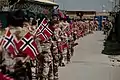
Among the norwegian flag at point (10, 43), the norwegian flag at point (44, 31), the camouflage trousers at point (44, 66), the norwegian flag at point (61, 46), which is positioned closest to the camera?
the norwegian flag at point (10, 43)

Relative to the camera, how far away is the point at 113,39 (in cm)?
3619

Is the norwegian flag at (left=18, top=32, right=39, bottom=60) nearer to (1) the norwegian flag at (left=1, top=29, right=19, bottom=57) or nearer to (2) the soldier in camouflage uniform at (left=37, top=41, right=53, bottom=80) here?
(1) the norwegian flag at (left=1, top=29, right=19, bottom=57)

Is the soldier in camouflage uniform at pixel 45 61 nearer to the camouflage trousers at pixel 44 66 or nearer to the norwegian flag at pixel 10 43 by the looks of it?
the camouflage trousers at pixel 44 66

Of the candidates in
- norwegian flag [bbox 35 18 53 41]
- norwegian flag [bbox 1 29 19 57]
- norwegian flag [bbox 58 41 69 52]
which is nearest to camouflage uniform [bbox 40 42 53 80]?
norwegian flag [bbox 35 18 53 41]

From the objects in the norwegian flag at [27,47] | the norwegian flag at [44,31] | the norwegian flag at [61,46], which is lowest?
the norwegian flag at [61,46]

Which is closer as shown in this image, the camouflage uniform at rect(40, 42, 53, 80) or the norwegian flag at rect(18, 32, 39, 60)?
the norwegian flag at rect(18, 32, 39, 60)

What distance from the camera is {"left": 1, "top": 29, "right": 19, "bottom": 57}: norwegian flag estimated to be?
6.55 m

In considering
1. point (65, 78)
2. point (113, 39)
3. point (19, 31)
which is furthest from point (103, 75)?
point (113, 39)

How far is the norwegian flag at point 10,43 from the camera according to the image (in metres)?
6.55

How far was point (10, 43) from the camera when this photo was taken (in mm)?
6711

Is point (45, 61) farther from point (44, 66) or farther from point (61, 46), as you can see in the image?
point (61, 46)

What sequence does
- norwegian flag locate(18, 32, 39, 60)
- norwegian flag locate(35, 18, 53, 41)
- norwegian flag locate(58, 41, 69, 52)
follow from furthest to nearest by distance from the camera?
norwegian flag locate(58, 41, 69, 52) < norwegian flag locate(35, 18, 53, 41) < norwegian flag locate(18, 32, 39, 60)

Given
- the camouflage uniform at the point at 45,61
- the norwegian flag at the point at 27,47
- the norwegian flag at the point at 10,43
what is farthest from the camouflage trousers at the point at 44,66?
the norwegian flag at the point at 10,43

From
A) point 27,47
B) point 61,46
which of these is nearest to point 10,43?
point 27,47
